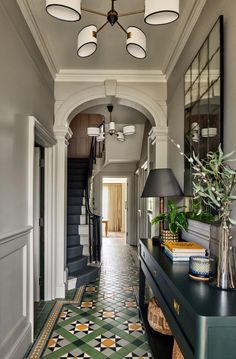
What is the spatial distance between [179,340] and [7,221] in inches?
56.5

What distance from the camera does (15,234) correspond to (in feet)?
7.20

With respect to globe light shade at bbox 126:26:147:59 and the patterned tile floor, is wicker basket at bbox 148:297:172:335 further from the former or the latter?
globe light shade at bbox 126:26:147:59

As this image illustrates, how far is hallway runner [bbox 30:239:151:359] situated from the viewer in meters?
2.48

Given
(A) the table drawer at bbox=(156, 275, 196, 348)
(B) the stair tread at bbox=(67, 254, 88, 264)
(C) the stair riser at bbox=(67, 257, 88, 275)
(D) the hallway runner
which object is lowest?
(D) the hallway runner

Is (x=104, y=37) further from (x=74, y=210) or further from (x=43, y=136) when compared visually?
(x=74, y=210)

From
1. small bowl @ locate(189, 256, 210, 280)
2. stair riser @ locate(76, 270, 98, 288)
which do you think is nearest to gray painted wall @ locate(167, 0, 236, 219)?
small bowl @ locate(189, 256, 210, 280)

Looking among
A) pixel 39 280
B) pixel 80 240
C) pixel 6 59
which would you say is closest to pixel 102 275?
pixel 80 240

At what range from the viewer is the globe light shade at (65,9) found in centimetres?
161

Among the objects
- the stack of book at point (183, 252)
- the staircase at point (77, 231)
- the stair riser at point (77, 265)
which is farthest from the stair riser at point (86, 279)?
the stack of book at point (183, 252)

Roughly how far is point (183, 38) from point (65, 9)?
61.5 inches

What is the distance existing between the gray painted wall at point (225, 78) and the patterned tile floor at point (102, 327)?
5.38 feet

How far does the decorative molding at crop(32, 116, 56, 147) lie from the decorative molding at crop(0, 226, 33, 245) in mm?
1026

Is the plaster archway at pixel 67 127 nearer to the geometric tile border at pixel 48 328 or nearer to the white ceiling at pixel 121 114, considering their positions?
the geometric tile border at pixel 48 328

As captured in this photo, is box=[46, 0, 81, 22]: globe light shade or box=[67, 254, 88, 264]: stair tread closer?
box=[46, 0, 81, 22]: globe light shade
